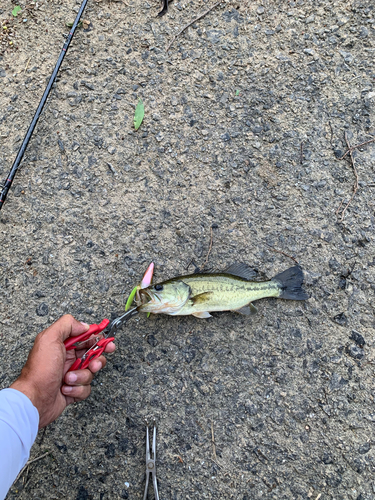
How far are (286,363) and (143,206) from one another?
211 centimetres

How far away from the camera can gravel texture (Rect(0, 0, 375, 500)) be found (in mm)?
3117

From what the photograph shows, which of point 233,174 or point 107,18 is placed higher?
point 107,18

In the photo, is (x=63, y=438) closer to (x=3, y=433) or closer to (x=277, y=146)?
(x=3, y=433)

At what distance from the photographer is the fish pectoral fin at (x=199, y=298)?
3.11 m

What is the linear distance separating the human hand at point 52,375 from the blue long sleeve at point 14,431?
3.9 inches

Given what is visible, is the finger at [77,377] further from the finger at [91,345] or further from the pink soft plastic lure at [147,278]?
the pink soft plastic lure at [147,278]

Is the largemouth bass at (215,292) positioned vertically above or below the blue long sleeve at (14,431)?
below

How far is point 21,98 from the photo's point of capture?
3777 millimetres

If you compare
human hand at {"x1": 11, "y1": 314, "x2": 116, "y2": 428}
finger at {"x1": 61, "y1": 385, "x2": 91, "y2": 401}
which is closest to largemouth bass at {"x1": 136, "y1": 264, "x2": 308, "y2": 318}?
human hand at {"x1": 11, "y1": 314, "x2": 116, "y2": 428}

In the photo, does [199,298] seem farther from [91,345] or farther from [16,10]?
[16,10]

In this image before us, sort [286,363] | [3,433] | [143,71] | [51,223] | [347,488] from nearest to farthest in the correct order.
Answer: [3,433] < [347,488] < [286,363] < [51,223] < [143,71]

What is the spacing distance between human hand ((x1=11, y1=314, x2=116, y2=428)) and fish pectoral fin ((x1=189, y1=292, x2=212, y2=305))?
3.17ft

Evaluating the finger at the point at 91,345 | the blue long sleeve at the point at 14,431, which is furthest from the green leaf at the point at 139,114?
the blue long sleeve at the point at 14,431

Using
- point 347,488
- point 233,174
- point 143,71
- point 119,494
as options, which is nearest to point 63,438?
point 119,494
